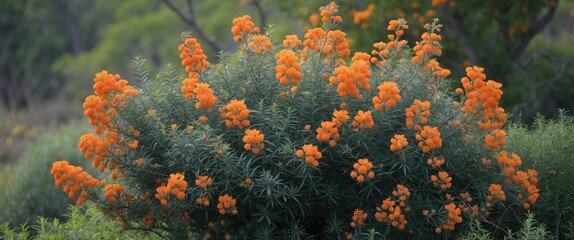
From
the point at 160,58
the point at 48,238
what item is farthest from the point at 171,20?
the point at 48,238

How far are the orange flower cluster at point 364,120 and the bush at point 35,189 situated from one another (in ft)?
12.8

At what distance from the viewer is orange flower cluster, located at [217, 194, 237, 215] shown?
3.83 metres

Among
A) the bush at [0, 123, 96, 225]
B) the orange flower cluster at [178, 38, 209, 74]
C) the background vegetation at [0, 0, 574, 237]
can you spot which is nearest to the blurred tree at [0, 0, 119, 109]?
the background vegetation at [0, 0, 574, 237]

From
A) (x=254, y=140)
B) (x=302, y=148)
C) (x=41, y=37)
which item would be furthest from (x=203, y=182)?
(x=41, y=37)

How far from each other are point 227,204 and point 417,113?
1189 millimetres

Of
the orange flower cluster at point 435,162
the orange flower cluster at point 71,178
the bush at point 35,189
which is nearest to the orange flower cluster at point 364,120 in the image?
the orange flower cluster at point 435,162

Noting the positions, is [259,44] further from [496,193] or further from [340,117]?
[496,193]

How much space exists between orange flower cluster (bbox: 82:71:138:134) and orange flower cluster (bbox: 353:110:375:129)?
1337 millimetres

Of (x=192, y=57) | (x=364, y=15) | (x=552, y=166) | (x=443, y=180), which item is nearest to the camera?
(x=443, y=180)

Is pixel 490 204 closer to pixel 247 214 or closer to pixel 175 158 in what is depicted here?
pixel 247 214

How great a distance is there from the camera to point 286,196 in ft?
13.3

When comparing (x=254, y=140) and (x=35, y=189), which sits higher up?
(x=35, y=189)

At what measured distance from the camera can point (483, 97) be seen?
12.9 feet

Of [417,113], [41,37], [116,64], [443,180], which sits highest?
[41,37]
